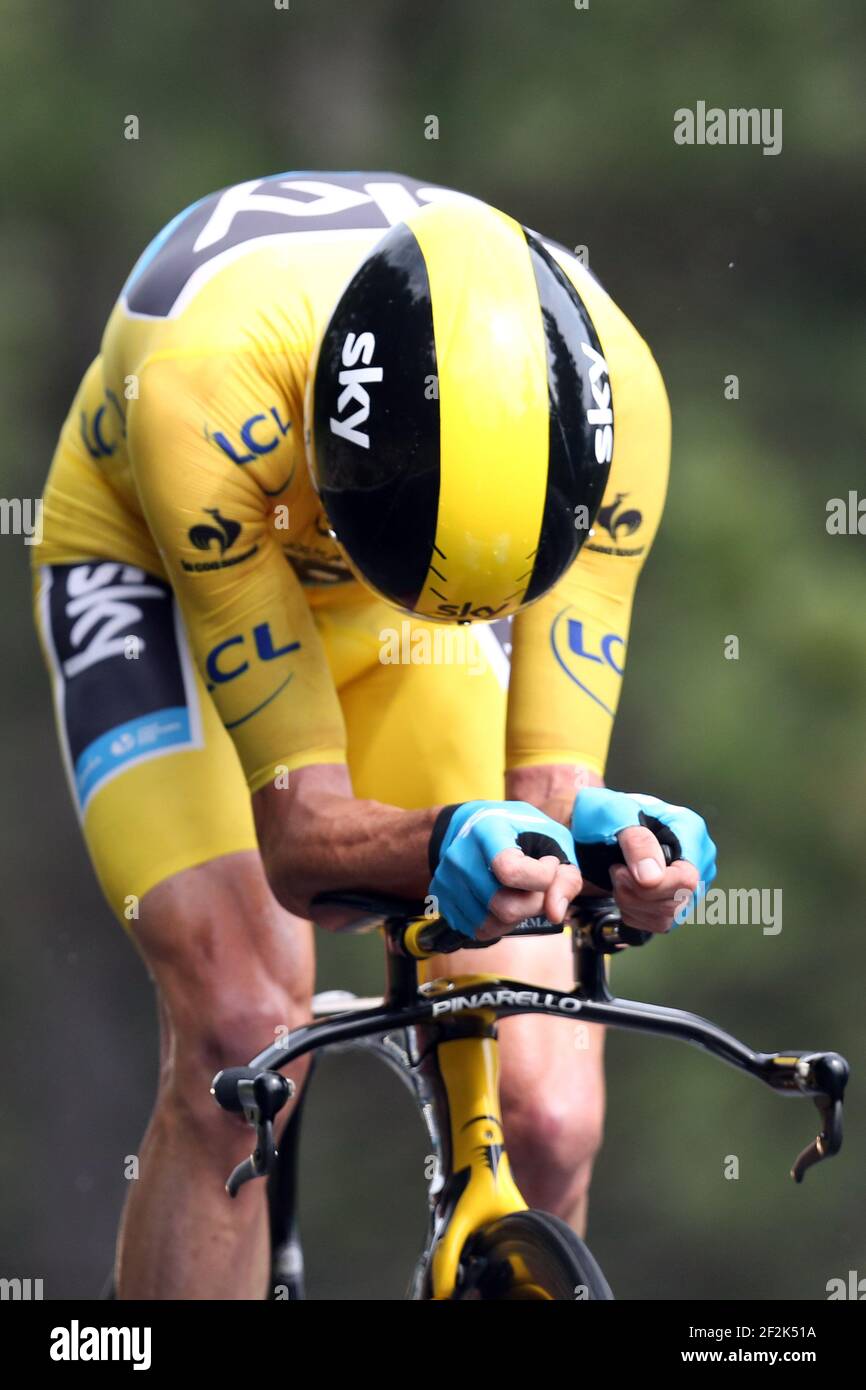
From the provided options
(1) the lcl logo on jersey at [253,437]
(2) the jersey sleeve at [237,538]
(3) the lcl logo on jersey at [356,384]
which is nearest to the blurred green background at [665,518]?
(2) the jersey sleeve at [237,538]

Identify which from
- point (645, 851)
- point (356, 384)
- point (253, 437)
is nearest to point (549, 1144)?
point (645, 851)

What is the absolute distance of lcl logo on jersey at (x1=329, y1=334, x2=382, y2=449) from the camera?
10.4 feet

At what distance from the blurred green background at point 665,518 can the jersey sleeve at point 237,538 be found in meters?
5.58

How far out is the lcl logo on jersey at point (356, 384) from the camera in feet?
10.4

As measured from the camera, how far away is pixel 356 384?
3180mm

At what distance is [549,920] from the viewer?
2.90 m

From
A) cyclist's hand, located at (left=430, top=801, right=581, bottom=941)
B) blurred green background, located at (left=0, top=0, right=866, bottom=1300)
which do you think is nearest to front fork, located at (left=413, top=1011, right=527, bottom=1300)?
cyclist's hand, located at (left=430, top=801, right=581, bottom=941)

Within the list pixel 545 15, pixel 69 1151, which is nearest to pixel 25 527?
pixel 69 1151

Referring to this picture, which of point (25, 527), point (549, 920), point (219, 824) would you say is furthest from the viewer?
point (25, 527)

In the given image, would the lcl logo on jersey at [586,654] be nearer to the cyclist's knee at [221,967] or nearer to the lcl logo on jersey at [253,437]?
the lcl logo on jersey at [253,437]

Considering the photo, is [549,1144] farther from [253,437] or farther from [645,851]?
[253,437]

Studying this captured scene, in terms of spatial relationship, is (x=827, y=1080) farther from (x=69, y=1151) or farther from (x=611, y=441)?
(x=69, y=1151)

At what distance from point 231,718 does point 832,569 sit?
631 centimetres

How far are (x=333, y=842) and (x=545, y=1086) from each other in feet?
2.43
